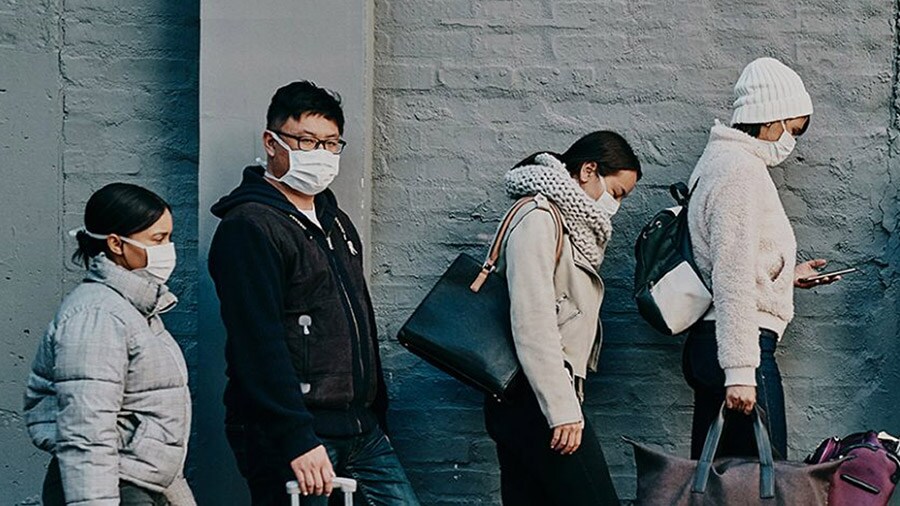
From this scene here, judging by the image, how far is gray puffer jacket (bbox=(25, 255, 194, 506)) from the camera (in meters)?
3.87

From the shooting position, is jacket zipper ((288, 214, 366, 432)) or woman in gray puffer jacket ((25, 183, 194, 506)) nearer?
woman in gray puffer jacket ((25, 183, 194, 506))

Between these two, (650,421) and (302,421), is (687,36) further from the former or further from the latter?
(302,421)

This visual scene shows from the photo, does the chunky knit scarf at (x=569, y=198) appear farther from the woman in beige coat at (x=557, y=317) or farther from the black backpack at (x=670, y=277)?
the black backpack at (x=670, y=277)

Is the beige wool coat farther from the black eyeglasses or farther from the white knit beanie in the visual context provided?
the white knit beanie

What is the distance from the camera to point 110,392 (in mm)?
Answer: 3910

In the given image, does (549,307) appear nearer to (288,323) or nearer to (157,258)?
(288,323)

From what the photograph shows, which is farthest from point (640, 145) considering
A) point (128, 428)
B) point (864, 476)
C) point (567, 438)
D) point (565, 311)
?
point (128, 428)

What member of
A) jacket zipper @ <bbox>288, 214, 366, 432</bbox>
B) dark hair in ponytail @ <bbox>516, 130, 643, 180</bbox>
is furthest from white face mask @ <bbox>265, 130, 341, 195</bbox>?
dark hair in ponytail @ <bbox>516, 130, 643, 180</bbox>

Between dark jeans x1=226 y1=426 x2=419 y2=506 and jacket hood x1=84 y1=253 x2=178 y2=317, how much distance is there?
464mm

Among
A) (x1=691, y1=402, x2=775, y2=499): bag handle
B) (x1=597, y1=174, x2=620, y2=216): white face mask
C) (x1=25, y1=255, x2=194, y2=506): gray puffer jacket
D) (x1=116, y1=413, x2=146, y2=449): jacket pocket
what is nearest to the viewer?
(x1=25, y1=255, x2=194, y2=506): gray puffer jacket

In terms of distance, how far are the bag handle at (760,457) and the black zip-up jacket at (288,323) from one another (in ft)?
3.27

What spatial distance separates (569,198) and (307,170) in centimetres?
81

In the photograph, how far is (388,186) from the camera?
5332mm

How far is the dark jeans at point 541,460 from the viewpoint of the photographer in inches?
173
